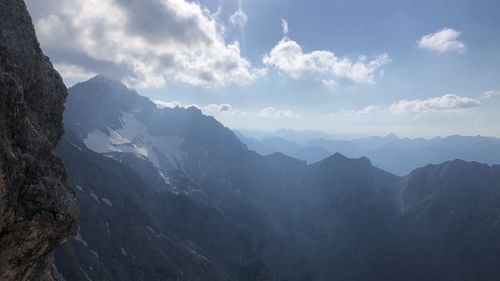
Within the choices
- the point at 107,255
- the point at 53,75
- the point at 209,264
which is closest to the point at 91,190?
the point at 107,255

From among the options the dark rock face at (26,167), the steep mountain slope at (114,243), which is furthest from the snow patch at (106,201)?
the dark rock face at (26,167)

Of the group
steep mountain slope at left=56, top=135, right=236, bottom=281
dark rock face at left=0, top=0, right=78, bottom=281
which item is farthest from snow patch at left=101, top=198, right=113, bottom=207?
dark rock face at left=0, top=0, right=78, bottom=281

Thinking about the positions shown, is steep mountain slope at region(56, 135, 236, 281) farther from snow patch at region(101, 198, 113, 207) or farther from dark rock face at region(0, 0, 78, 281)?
dark rock face at region(0, 0, 78, 281)

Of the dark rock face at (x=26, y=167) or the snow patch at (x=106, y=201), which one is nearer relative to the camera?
the dark rock face at (x=26, y=167)

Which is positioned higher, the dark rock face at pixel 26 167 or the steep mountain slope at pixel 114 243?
the dark rock face at pixel 26 167

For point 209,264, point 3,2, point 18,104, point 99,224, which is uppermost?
point 3,2

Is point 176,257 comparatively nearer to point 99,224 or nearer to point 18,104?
point 99,224

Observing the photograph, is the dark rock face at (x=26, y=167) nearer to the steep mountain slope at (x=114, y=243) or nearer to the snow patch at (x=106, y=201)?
the steep mountain slope at (x=114, y=243)

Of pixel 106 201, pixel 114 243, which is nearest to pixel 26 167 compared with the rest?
pixel 114 243

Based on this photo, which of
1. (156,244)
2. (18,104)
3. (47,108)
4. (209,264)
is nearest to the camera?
(18,104)
